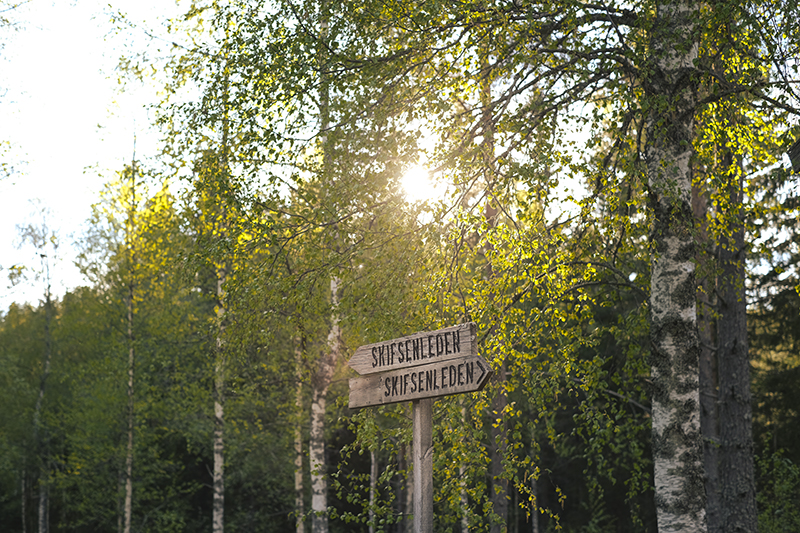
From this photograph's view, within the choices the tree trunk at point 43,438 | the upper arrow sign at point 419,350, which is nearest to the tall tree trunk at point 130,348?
the tree trunk at point 43,438

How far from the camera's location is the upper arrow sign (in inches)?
184

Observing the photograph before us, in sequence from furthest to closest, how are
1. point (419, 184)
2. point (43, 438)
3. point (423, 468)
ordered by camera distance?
point (43, 438) < point (419, 184) < point (423, 468)

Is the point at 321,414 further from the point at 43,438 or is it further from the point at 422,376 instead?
the point at 43,438

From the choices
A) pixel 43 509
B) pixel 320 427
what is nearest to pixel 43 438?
pixel 43 509

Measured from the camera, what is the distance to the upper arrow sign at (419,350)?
4664 millimetres

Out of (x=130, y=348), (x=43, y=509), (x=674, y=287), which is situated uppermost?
(x=130, y=348)

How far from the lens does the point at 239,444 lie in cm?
2019

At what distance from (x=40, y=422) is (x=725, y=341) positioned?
20.5m

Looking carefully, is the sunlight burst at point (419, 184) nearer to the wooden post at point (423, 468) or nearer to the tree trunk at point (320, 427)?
the wooden post at point (423, 468)

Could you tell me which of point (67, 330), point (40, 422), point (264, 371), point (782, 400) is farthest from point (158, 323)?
point (782, 400)

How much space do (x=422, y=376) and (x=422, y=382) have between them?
0.04 metres

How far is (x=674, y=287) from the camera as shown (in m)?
5.79

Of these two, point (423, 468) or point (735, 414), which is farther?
point (735, 414)

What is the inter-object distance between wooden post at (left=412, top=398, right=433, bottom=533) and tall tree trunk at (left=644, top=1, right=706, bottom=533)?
1.88 metres
